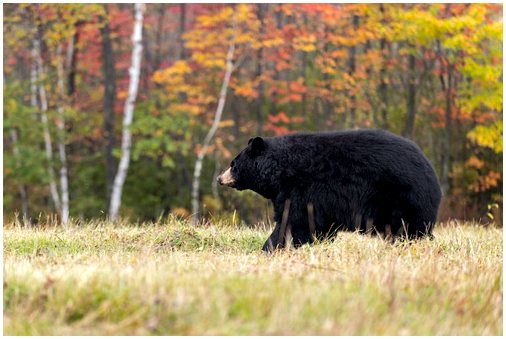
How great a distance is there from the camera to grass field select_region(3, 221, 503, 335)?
396 centimetres

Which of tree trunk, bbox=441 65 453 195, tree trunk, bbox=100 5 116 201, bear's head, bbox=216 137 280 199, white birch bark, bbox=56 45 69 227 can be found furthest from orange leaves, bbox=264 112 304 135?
bear's head, bbox=216 137 280 199

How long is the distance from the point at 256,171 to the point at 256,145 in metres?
0.26

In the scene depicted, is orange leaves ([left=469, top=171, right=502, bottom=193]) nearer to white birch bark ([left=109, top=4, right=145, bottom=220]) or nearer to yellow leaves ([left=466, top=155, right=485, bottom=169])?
yellow leaves ([left=466, top=155, right=485, bottom=169])

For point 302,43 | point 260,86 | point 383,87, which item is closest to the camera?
point 383,87

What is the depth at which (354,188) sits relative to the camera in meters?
6.86

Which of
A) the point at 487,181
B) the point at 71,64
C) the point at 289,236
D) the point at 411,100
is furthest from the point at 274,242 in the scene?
the point at 71,64

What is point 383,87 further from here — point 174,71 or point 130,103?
point 130,103

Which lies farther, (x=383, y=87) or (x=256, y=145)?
(x=383, y=87)

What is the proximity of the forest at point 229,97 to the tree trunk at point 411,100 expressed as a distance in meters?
0.05

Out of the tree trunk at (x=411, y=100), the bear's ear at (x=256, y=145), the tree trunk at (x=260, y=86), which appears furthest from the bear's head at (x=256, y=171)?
the tree trunk at (x=260, y=86)

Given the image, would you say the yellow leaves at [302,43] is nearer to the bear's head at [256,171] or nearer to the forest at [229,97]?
the forest at [229,97]

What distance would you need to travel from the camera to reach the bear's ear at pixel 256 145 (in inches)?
287

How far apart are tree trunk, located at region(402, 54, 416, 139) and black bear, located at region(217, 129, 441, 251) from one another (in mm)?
10141

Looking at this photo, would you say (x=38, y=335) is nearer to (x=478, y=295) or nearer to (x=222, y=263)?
(x=222, y=263)
